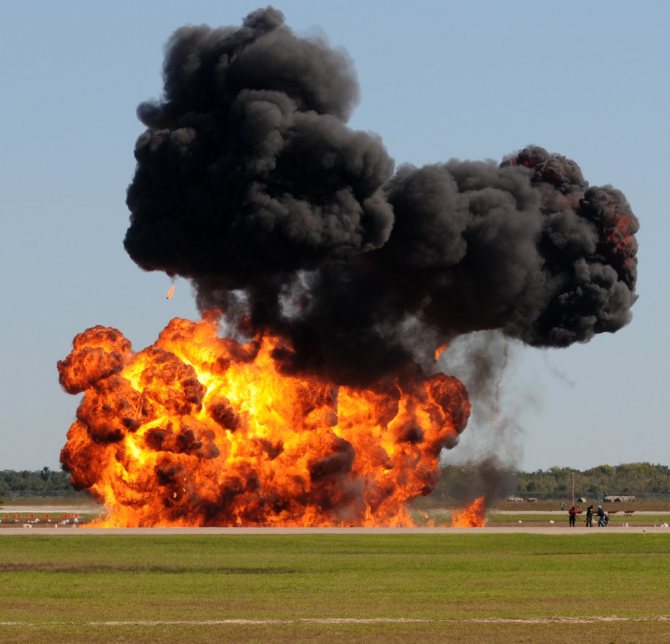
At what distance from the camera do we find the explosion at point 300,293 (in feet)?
268

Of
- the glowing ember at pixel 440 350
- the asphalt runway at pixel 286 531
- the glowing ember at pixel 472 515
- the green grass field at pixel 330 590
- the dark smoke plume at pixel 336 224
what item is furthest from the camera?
the glowing ember at pixel 440 350

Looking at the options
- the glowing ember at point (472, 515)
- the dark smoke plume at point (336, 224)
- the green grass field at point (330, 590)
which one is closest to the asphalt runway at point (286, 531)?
the green grass field at point (330, 590)

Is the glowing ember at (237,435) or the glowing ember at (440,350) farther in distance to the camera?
the glowing ember at (440,350)

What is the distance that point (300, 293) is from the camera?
8762 cm

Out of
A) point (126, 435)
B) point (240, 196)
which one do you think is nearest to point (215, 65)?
point (240, 196)

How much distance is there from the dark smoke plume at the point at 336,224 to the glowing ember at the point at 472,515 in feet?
31.2

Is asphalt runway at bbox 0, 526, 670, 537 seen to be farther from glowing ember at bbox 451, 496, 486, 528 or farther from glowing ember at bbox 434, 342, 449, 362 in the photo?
glowing ember at bbox 434, 342, 449, 362

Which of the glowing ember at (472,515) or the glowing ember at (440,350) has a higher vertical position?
the glowing ember at (440,350)

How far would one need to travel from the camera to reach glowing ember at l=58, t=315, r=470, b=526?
81.9m

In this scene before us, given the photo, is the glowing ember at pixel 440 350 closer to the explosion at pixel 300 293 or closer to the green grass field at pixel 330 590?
the explosion at pixel 300 293

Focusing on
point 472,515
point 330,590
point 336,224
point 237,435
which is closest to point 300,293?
point 336,224

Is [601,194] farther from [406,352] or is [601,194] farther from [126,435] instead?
[126,435]

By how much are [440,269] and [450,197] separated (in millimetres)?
4072

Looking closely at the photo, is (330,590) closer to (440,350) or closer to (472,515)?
(440,350)
